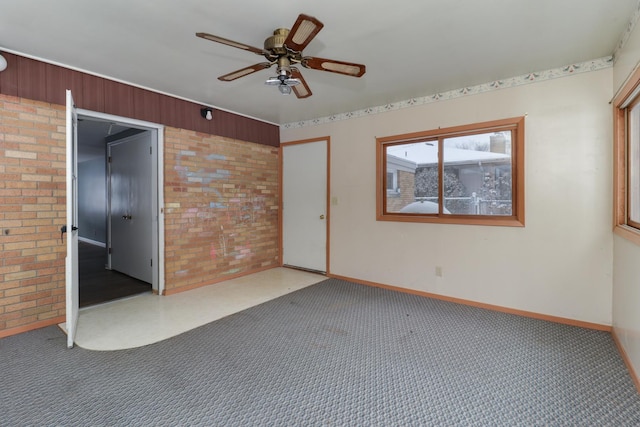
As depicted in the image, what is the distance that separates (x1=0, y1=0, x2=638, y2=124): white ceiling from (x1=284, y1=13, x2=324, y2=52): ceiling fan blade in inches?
10.8

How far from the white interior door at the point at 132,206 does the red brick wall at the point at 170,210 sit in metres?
0.43

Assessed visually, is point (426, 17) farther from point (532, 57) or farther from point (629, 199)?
point (629, 199)

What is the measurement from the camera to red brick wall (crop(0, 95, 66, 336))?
2623 millimetres

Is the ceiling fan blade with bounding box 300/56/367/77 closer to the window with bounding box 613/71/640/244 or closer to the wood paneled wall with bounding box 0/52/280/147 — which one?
the window with bounding box 613/71/640/244

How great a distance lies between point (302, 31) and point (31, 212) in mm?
2836

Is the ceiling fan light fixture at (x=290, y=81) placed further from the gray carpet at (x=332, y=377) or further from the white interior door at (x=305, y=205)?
the white interior door at (x=305, y=205)

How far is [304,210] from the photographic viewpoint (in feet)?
16.4

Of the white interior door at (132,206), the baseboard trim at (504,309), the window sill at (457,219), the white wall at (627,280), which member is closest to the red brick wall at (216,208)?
the white interior door at (132,206)

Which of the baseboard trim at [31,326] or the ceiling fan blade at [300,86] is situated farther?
the baseboard trim at [31,326]

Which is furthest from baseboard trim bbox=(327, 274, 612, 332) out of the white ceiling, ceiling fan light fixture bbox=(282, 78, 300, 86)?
ceiling fan light fixture bbox=(282, 78, 300, 86)

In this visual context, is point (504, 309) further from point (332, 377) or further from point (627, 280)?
point (332, 377)

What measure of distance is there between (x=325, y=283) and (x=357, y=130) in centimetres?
220

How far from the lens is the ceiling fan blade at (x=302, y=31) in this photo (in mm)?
1618

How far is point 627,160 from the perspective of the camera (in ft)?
8.29
